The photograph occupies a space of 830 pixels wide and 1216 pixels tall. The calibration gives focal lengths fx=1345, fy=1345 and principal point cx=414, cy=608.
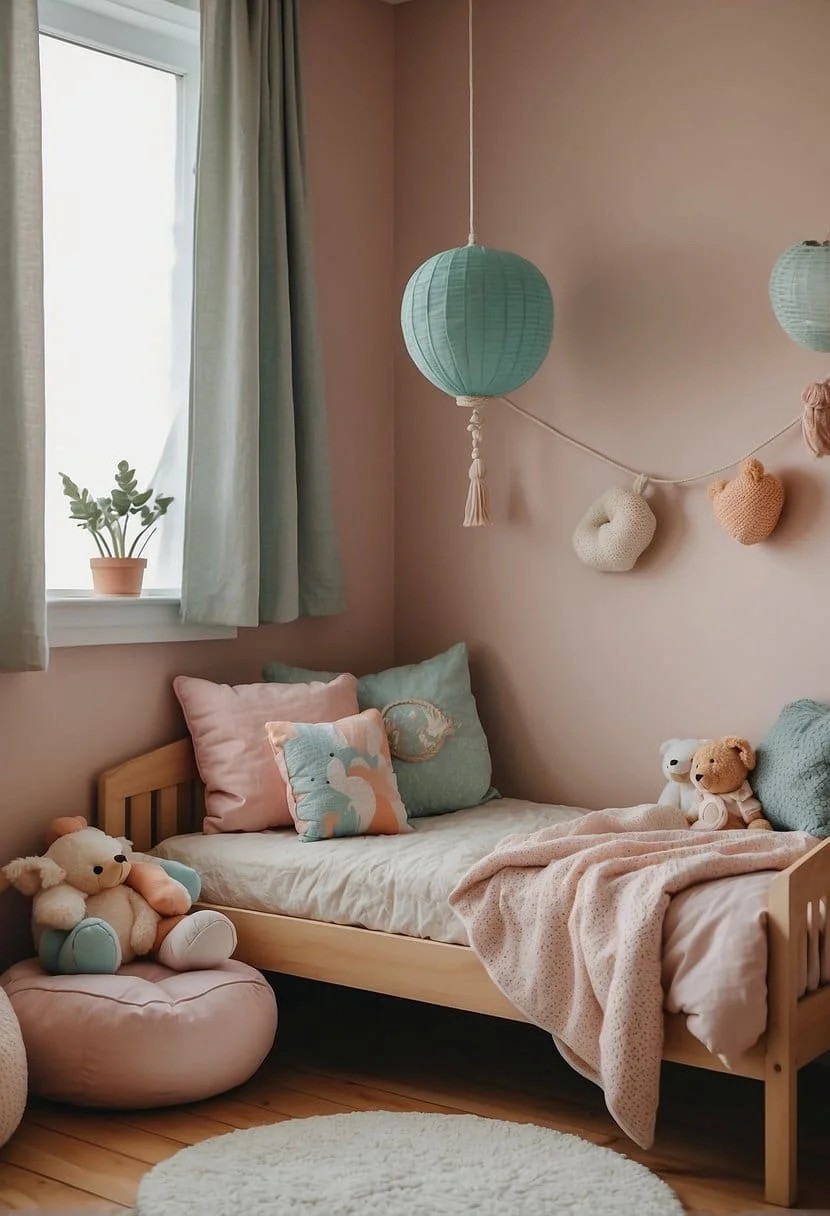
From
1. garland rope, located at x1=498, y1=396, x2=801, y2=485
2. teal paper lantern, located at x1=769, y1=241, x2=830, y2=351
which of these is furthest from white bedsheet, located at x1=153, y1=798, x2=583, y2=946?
teal paper lantern, located at x1=769, y1=241, x2=830, y2=351

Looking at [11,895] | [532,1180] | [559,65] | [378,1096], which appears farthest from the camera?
[559,65]

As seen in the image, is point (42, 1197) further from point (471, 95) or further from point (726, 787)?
point (471, 95)

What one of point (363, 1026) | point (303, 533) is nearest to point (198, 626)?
point (303, 533)

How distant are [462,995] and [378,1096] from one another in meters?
0.31

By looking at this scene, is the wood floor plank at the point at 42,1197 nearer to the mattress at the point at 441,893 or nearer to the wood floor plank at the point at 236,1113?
the wood floor plank at the point at 236,1113

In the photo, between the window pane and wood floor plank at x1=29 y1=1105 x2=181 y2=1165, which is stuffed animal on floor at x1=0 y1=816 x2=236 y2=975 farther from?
the window pane

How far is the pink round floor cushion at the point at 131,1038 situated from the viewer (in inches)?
99.1

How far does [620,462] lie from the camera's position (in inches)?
131

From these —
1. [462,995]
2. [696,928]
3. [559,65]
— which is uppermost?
[559,65]

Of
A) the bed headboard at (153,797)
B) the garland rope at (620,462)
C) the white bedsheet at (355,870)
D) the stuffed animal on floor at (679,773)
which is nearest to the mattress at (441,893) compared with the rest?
the white bedsheet at (355,870)

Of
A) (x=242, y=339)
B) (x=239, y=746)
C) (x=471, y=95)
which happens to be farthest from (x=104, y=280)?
(x=239, y=746)

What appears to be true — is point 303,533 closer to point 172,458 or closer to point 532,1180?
point 172,458

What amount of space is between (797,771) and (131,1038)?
1.41 meters

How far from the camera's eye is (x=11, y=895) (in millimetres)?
2914
